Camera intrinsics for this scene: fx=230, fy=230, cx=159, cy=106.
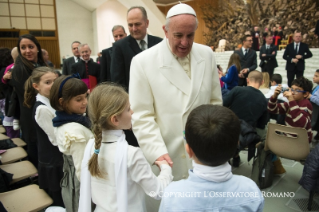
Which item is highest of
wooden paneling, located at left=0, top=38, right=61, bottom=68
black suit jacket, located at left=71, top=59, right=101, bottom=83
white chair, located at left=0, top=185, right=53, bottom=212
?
wooden paneling, located at left=0, top=38, right=61, bottom=68

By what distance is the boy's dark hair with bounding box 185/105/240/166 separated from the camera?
82 cm

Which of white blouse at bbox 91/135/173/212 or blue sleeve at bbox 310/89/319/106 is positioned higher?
blue sleeve at bbox 310/89/319/106

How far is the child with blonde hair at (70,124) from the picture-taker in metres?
1.41

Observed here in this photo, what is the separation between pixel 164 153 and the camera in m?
1.30

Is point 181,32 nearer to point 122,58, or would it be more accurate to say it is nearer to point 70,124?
point 70,124

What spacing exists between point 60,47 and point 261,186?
13.2 metres

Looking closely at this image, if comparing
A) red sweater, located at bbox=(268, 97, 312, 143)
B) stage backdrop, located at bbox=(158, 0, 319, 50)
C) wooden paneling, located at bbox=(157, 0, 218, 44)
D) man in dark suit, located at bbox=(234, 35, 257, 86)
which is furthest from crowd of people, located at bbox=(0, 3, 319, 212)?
wooden paneling, located at bbox=(157, 0, 218, 44)

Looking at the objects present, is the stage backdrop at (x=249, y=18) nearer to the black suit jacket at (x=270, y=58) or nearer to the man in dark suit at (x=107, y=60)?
the black suit jacket at (x=270, y=58)

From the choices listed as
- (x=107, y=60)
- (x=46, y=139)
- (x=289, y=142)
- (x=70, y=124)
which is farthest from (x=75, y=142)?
(x=289, y=142)

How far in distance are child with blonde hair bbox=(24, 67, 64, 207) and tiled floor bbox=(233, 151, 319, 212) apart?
1.91m

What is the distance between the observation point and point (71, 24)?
1323 centimetres

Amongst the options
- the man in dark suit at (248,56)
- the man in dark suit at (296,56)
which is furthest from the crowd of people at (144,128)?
the man in dark suit at (296,56)

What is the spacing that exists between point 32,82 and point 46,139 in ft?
1.72

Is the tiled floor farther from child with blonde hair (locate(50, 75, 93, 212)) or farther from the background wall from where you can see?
the background wall
